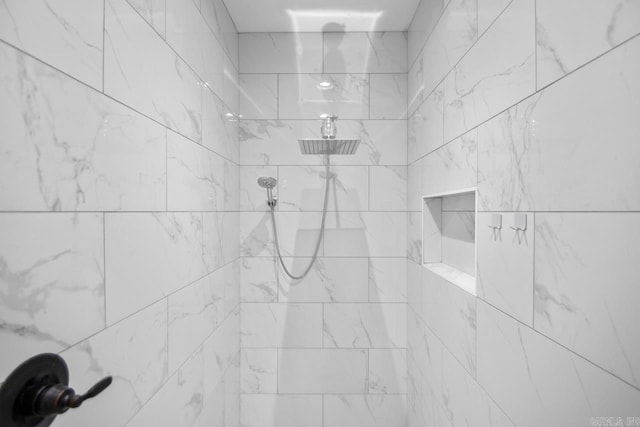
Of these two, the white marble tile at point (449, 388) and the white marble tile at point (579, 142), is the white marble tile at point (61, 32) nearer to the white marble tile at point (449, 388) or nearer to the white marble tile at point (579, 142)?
the white marble tile at point (579, 142)

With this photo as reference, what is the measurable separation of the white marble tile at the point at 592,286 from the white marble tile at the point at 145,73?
0.98 meters

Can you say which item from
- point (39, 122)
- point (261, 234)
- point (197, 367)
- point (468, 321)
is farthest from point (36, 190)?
point (261, 234)

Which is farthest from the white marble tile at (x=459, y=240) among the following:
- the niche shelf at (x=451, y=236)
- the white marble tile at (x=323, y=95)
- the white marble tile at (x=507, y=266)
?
the white marble tile at (x=323, y=95)

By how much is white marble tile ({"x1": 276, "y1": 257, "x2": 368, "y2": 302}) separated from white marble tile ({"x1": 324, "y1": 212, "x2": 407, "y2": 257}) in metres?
0.07

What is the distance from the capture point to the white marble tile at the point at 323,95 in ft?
5.67

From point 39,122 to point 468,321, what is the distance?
1178 millimetres

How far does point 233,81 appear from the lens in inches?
63.5

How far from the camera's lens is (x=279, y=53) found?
5.67 feet

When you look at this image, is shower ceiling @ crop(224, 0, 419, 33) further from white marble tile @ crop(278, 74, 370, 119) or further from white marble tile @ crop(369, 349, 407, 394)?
white marble tile @ crop(369, 349, 407, 394)

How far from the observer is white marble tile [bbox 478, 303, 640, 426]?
49cm

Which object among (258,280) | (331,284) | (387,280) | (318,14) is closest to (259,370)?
(258,280)

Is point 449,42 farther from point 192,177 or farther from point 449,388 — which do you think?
point 449,388

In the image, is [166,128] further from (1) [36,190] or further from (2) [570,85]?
(2) [570,85]

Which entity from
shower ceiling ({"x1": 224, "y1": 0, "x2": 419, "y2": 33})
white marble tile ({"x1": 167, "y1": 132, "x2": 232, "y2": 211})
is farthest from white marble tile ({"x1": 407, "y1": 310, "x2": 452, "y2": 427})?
shower ceiling ({"x1": 224, "y1": 0, "x2": 419, "y2": 33})
